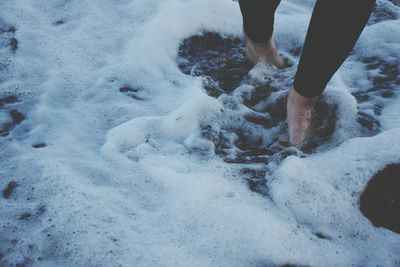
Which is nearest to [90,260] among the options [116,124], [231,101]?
[116,124]

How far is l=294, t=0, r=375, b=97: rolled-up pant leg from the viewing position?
1101 mm

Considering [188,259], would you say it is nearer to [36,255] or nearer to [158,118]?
[36,255]

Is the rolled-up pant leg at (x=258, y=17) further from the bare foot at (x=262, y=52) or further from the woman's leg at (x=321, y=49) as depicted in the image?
the woman's leg at (x=321, y=49)

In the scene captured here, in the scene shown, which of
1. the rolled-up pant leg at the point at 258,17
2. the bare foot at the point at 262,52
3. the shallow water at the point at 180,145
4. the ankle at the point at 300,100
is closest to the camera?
the shallow water at the point at 180,145

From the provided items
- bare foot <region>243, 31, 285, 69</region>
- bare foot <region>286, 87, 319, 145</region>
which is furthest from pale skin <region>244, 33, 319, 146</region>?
bare foot <region>243, 31, 285, 69</region>

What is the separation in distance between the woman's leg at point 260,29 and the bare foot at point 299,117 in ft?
1.44

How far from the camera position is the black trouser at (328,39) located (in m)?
1.10

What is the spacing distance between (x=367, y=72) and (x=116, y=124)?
4.31 ft

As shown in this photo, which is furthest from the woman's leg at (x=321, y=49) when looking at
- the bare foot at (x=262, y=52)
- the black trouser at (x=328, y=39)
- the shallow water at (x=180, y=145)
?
the bare foot at (x=262, y=52)

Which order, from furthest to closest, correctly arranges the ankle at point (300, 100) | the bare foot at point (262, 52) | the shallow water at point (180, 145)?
the bare foot at point (262, 52)
the ankle at point (300, 100)
the shallow water at point (180, 145)

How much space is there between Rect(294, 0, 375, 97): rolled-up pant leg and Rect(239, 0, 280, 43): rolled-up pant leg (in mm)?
437

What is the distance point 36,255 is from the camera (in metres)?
0.98

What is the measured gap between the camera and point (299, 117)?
4.54 ft

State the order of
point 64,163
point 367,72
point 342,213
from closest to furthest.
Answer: point 342,213
point 64,163
point 367,72
